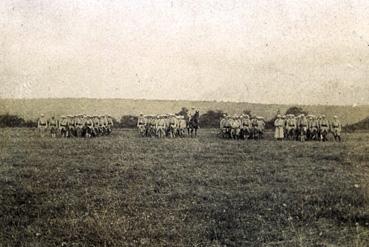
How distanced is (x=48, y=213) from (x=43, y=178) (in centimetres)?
243

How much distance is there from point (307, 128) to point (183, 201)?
14.0 meters

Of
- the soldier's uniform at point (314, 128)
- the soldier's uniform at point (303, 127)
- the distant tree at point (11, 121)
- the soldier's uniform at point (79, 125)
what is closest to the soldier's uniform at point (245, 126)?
the soldier's uniform at point (303, 127)

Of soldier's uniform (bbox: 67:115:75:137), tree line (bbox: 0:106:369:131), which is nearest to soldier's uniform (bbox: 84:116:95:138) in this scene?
soldier's uniform (bbox: 67:115:75:137)

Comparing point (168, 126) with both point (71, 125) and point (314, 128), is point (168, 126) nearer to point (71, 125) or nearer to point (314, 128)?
point (71, 125)

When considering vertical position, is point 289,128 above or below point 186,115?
below

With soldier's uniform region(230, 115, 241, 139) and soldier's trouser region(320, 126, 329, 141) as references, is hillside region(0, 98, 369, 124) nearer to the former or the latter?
soldier's uniform region(230, 115, 241, 139)

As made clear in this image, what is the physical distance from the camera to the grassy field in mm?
7691

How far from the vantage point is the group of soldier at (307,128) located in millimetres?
21344

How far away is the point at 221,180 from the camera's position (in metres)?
11.0

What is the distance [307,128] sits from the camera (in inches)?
867

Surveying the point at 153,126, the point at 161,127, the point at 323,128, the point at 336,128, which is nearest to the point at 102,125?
the point at 153,126

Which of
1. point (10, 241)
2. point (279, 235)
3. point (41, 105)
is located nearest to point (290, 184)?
point (279, 235)

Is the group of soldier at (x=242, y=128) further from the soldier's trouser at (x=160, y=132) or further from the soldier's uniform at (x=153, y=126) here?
the soldier's uniform at (x=153, y=126)

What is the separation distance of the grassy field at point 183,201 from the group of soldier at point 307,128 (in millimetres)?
7336
